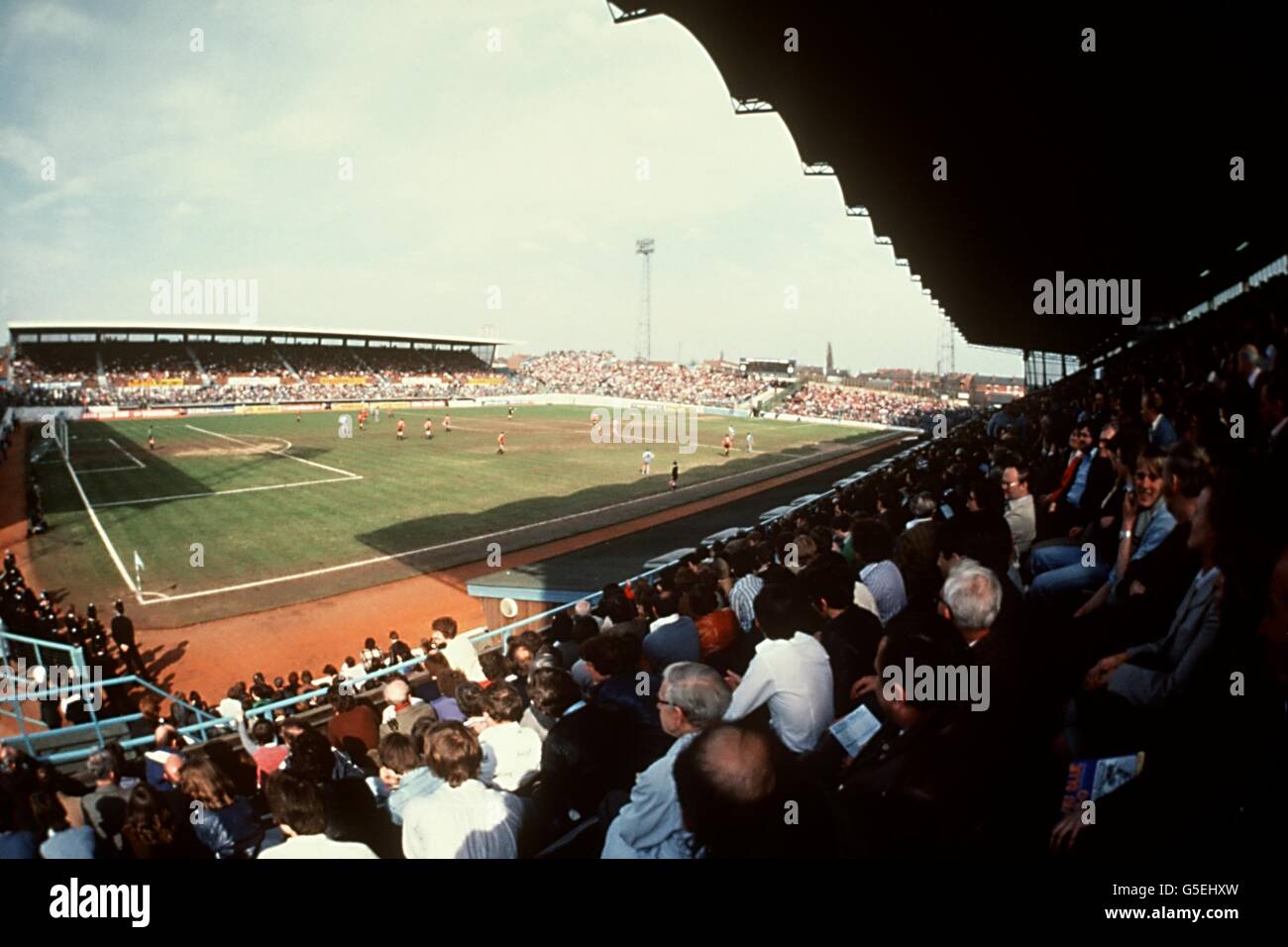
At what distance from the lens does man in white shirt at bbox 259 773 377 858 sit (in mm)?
2826

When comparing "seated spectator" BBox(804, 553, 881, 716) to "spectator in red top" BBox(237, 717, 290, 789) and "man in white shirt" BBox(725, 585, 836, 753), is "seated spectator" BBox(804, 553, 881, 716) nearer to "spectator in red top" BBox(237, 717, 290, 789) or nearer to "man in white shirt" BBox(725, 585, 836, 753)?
"man in white shirt" BBox(725, 585, 836, 753)

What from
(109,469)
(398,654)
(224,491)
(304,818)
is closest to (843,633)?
(304,818)

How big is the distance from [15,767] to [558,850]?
377cm

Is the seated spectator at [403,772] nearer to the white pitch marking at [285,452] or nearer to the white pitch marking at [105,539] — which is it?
the white pitch marking at [105,539]

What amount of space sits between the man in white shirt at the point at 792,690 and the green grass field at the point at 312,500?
1458 cm

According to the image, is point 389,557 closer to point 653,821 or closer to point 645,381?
point 653,821

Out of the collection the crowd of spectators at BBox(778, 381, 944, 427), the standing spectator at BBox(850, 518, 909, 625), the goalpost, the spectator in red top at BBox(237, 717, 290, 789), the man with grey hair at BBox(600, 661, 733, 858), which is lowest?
the spectator in red top at BBox(237, 717, 290, 789)

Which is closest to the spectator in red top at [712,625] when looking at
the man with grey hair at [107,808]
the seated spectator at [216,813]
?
the seated spectator at [216,813]

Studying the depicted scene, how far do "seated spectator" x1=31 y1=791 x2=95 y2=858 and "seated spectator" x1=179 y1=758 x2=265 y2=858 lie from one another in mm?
439

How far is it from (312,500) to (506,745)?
23463mm

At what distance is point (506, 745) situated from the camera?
388 centimetres

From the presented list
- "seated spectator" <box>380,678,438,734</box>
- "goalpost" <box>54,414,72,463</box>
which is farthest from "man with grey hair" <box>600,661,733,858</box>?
"goalpost" <box>54,414,72,463</box>

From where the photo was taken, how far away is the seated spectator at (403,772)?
3475mm

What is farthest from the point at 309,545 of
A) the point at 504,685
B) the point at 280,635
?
the point at 504,685
